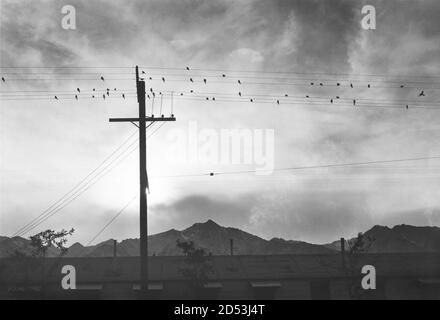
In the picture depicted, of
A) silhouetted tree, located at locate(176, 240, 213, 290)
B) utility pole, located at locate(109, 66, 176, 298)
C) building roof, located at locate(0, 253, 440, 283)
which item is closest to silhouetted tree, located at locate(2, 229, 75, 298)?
Answer: building roof, located at locate(0, 253, 440, 283)

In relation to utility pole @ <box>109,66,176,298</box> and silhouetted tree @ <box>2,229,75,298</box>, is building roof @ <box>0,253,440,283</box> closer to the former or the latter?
silhouetted tree @ <box>2,229,75,298</box>

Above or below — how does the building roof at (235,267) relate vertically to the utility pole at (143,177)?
below

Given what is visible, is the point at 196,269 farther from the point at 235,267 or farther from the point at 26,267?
the point at 26,267

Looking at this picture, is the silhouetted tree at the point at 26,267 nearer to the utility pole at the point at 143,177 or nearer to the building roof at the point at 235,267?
the building roof at the point at 235,267

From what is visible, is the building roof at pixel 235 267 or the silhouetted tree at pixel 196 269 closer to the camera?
the silhouetted tree at pixel 196 269

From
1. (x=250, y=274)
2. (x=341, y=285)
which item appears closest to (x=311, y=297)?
(x=341, y=285)

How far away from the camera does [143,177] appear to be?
66.2 ft

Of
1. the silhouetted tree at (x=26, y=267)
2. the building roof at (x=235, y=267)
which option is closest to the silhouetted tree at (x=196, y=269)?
the building roof at (x=235, y=267)

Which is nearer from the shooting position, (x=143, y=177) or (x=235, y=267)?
(x=143, y=177)

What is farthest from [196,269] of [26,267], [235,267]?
[26,267]

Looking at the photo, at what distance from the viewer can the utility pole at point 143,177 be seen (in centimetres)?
1964

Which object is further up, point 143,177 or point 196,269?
point 143,177
